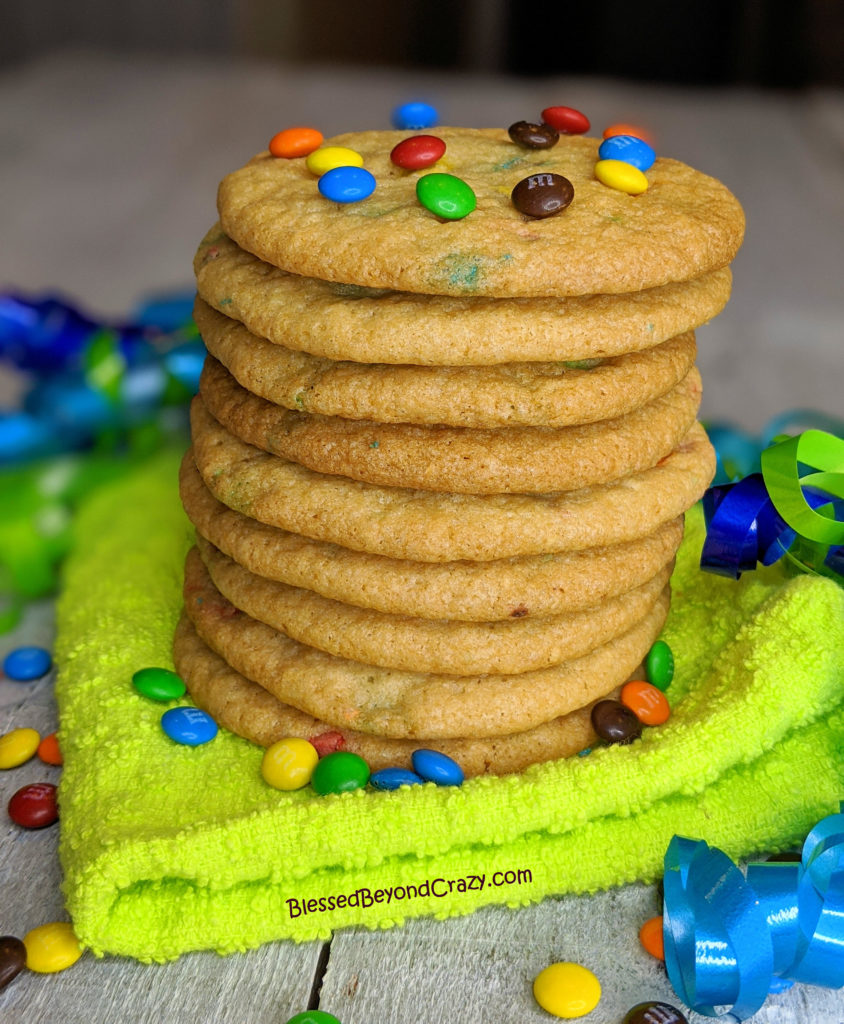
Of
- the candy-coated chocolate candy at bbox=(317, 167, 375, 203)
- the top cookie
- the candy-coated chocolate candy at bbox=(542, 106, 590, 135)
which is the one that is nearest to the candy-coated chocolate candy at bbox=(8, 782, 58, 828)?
the top cookie

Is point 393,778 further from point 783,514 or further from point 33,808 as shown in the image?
point 783,514

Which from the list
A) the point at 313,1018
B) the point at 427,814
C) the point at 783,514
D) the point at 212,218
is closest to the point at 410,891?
the point at 427,814

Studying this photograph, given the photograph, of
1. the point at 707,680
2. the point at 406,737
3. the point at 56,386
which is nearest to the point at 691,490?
the point at 707,680

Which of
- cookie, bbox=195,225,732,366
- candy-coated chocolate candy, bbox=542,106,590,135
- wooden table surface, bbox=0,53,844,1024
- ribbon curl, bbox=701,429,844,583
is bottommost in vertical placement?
wooden table surface, bbox=0,53,844,1024

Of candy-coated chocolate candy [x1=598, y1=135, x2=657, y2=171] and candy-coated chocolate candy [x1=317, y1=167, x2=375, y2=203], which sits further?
candy-coated chocolate candy [x1=598, y1=135, x2=657, y2=171]

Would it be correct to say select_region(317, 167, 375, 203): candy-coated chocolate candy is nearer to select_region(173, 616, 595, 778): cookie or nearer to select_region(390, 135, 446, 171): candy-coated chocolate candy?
select_region(390, 135, 446, 171): candy-coated chocolate candy

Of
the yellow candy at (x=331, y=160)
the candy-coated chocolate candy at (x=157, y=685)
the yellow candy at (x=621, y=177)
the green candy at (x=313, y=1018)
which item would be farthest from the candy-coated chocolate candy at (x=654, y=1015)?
the yellow candy at (x=331, y=160)

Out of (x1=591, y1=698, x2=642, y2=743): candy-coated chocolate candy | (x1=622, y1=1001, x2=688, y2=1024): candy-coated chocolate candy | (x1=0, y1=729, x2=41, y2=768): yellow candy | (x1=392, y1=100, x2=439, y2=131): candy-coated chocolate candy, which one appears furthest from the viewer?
(x1=392, y1=100, x2=439, y2=131): candy-coated chocolate candy

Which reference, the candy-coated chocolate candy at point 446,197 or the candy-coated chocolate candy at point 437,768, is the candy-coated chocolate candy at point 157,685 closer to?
the candy-coated chocolate candy at point 437,768
